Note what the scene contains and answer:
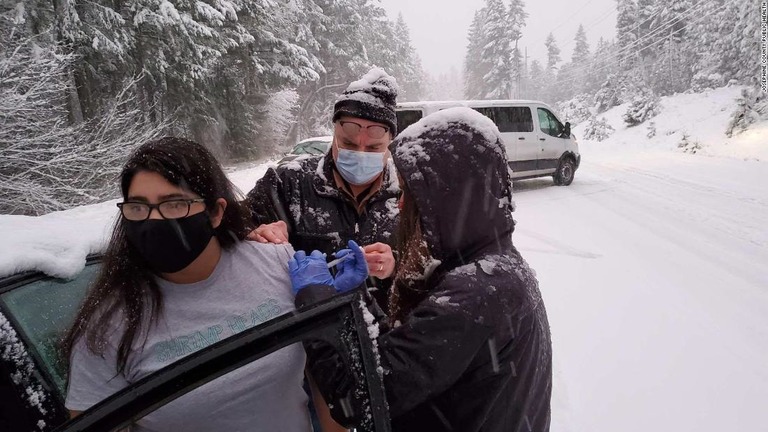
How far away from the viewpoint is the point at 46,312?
1567 millimetres

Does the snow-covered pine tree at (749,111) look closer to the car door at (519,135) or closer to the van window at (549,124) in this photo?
the van window at (549,124)

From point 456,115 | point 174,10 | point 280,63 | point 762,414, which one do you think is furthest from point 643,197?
point 280,63

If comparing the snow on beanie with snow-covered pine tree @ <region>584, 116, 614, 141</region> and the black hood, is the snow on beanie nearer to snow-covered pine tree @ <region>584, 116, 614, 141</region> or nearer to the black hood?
the black hood

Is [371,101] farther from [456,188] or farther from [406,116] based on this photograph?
[406,116]

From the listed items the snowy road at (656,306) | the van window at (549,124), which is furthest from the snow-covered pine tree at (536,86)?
the snowy road at (656,306)

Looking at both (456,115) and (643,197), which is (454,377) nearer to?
(456,115)

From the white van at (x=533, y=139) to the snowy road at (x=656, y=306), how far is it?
1933 mm

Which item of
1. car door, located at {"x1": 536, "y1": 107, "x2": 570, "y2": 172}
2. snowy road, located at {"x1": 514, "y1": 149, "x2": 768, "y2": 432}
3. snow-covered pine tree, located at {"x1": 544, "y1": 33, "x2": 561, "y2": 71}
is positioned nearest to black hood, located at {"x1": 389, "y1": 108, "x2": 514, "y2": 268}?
snowy road, located at {"x1": 514, "y1": 149, "x2": 768, "y2": 432}

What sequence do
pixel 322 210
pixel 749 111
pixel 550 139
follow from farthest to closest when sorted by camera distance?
pixel 749 111
pixel 550 139
pixel 322 210

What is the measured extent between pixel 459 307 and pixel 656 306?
13.6 feet

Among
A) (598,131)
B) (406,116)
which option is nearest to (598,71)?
(598,131)

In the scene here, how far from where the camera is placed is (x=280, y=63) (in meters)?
19.8

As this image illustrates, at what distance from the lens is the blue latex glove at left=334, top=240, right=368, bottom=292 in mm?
1584

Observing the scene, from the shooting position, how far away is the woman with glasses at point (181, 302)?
1.27m
